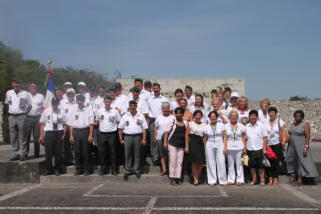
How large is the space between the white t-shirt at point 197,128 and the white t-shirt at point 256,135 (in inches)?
42.4

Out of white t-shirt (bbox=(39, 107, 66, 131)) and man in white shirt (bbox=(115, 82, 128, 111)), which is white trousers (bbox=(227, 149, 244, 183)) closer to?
man in white shirt (bbox=(115, 82, 128, 111))

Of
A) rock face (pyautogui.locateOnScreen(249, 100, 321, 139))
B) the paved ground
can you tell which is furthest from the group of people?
rock face (pyautogui.locateOnScreen(249, 100, 321, 139))

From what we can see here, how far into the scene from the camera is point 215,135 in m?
7.15

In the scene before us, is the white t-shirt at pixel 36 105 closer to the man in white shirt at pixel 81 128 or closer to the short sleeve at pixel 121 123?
the man in white shirt at pixel 81 128

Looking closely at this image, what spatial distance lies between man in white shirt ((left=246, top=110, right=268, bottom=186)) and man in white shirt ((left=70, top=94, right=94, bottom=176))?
377cm

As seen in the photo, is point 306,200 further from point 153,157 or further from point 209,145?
point 153,157

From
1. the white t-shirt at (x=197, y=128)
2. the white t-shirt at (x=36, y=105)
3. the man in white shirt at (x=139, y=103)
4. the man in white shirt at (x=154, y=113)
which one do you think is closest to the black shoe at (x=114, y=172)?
the man in white shirt at (x=154, y=113)

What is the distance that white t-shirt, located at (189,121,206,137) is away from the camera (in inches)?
282

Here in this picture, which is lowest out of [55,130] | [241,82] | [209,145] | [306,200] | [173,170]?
[306,200]

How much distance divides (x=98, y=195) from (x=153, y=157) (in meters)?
2.11

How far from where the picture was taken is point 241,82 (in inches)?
464

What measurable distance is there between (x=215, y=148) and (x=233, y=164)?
0.55 meters

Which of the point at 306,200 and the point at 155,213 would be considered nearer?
the point at 155,213

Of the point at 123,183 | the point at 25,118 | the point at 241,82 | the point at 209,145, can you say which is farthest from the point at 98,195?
the point at 241,82
